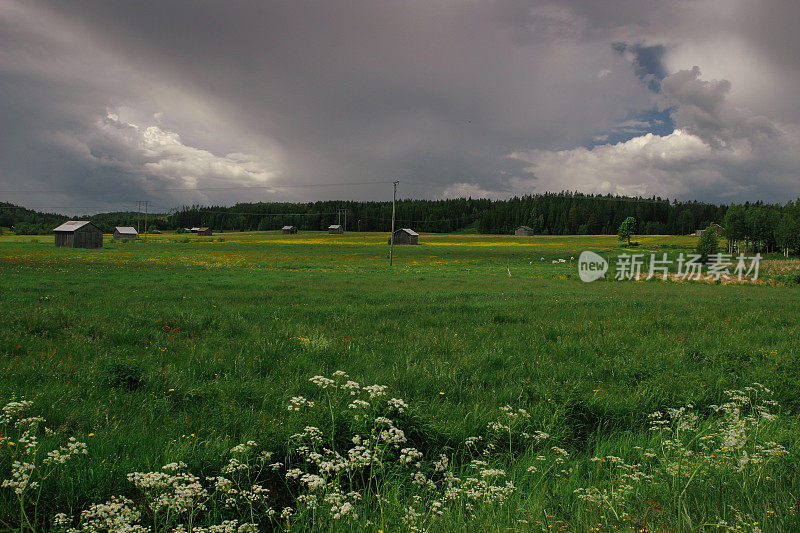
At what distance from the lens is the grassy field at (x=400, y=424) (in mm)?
3309

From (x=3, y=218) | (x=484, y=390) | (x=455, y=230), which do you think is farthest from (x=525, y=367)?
(x=3, y=218)

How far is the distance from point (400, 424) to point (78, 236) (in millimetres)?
106229

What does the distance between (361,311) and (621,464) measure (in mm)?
9516

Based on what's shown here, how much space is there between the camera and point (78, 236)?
85.1 metres

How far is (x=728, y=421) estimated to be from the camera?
5.19m

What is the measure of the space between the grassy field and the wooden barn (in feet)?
310

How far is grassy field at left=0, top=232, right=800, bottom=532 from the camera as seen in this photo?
3309 mm

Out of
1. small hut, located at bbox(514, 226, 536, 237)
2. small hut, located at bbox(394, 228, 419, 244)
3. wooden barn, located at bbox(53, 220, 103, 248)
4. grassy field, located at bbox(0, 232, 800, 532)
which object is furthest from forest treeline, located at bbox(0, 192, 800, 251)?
grassy field, located at bbox(0, 232, 800, 532)

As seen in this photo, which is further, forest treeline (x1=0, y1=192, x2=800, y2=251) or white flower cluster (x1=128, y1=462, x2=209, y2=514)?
forest treeline (x1=0, y1=192, x2=800, y2=251)

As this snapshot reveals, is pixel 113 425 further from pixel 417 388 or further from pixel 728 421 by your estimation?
pixel 728 421

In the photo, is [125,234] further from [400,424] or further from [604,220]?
[604,220]

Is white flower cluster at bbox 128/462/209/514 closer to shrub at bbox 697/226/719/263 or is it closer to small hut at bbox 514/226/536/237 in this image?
shrub at bbox 697/226/719/263

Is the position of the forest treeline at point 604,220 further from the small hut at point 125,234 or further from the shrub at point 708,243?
the small hut at point 125,234

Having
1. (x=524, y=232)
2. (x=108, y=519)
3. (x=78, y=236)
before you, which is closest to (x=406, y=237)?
(x=524, y=232)
